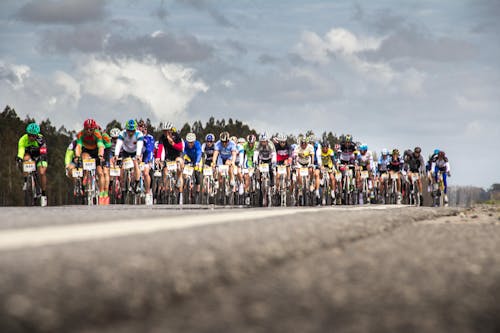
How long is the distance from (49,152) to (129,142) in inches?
4594

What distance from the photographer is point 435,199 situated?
30938 mm

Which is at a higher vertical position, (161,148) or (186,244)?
(161,148)

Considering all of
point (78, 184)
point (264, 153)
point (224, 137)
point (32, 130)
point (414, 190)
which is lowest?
point (414, 190)

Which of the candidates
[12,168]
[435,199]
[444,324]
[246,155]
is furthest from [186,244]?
[12,168]

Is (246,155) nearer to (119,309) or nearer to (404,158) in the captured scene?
(404,158)

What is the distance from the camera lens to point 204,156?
81.8 feet

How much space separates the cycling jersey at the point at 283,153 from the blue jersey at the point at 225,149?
5.24ft

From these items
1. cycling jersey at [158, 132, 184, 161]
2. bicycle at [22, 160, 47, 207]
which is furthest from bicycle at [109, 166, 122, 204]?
bicycle at [22, 160, 47, 207]

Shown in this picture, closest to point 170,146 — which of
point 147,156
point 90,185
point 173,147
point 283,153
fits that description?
point 173,147

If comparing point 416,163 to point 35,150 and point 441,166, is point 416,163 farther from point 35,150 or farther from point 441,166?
point 35,150

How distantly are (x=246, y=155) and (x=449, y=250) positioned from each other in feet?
70.2

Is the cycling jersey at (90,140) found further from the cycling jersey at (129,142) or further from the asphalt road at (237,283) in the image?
the asphalt road at (237,283)

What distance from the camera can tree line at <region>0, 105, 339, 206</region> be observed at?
109750 millimetres

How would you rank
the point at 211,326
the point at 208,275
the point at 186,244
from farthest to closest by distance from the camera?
1. the point at 186,244
2. the point at 208,275
3. the point at 211,326
